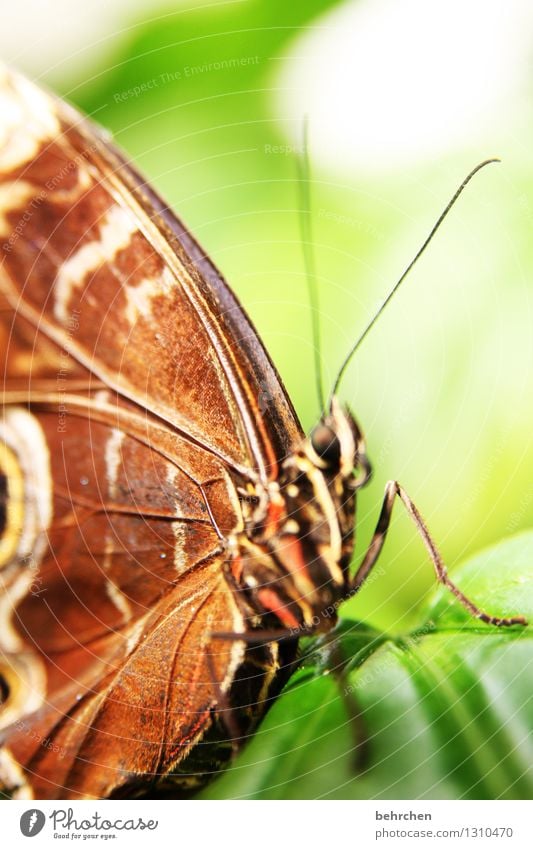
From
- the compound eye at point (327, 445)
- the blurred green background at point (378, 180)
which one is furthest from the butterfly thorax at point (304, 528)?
the blurred green background at point (378, 180)

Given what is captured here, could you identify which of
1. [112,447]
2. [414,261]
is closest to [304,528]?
[112,447]

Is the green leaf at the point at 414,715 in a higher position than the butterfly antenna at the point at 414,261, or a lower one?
lower

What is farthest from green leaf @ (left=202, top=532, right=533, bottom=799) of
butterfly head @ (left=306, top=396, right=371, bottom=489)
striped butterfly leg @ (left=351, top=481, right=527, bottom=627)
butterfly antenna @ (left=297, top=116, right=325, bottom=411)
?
butterfly antenna @ (left=297, top=116, right=325, bottom=411)

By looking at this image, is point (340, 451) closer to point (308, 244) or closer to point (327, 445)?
point (327, 445)

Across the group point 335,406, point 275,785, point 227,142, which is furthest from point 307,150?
point 275,785

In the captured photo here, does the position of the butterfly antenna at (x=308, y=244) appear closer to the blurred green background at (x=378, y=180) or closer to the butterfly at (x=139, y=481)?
the blurred green background at (x=378, y=180)

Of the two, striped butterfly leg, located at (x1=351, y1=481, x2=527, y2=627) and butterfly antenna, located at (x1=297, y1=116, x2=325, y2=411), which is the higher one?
butterfly antenna, located at (x1=297, y1=116, x2=325, y2=411)

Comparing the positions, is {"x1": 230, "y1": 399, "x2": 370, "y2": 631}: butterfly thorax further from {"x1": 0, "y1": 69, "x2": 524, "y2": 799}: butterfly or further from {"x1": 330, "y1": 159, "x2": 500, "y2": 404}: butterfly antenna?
{"x1": 330, "y1": 159, "x2": 500, "y2": 404}: butterfly antenna

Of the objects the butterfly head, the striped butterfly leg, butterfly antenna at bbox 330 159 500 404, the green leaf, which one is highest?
butterfly antenna at bbox 330 159 500 404
